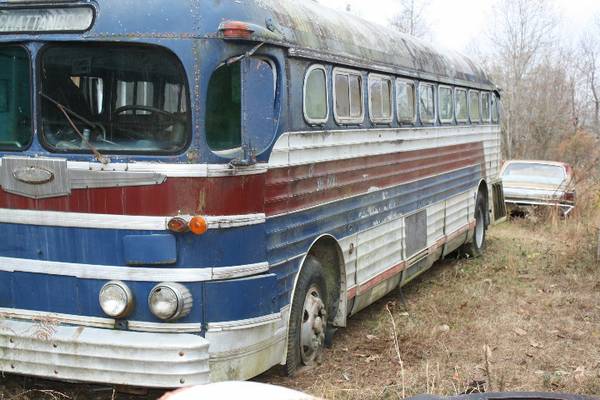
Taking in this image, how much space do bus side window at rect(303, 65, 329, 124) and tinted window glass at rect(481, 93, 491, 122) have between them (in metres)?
6.64

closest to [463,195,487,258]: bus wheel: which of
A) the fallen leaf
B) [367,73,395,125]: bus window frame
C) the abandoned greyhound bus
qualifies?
the fallen leaf

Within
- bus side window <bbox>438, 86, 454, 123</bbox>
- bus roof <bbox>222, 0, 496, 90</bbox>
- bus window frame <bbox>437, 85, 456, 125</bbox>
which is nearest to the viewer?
bus roof <bbox>222, 0, 496, 90</bbox>

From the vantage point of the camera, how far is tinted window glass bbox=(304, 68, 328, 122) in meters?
5.57

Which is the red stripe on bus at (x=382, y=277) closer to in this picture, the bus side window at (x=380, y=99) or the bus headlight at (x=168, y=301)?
the bus side window at (x=380, y=99)

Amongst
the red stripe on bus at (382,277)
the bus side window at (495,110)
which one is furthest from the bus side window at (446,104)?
the bus side window at (495,110)

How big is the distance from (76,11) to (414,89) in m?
4.43

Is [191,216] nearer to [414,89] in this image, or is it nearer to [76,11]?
[76,11]

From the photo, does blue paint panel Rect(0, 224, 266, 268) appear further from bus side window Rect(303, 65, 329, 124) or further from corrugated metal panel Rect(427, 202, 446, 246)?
corrugated metal panel Rect(427, 202, 446, 246)

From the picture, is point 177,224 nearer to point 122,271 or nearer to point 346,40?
point 122,271

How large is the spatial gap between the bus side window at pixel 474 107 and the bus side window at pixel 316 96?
226 inches

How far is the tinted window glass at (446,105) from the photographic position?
9469 millimetres

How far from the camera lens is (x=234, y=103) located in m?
4.68

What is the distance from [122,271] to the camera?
446 centimetres

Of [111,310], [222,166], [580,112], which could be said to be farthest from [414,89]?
[580,112]
